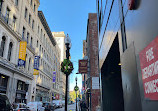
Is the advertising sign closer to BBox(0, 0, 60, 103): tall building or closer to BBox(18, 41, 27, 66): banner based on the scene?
BBox(18, 41, 27, 66): banner

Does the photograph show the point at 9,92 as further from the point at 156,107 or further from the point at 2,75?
the point at 156,107

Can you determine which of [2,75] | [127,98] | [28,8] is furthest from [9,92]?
[127,98]

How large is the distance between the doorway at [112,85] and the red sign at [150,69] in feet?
19.5

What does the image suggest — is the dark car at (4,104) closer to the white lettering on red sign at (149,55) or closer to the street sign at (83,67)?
the white lettering on red sign at (149,55)

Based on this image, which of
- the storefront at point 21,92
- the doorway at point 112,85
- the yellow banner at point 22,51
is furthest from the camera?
the storefront at point 21,92

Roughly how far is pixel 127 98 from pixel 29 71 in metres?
30.3

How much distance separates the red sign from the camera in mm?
2494

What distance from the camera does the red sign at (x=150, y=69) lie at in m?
2.49

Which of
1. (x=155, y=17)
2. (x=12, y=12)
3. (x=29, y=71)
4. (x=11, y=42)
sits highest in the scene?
(x=12, y=12)

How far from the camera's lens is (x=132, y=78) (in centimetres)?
387

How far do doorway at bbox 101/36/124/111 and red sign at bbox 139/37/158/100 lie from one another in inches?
234

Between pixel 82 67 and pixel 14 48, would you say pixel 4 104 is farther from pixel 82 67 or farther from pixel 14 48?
pixel 14 48

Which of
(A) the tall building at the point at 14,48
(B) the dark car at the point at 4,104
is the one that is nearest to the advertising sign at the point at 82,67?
(A) the tall building at the point at 14,48

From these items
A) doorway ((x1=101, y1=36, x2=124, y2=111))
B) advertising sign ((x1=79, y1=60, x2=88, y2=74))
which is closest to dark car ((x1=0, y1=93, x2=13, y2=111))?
doorway ((x1=101, y1=36, x2=124, y2=111))
